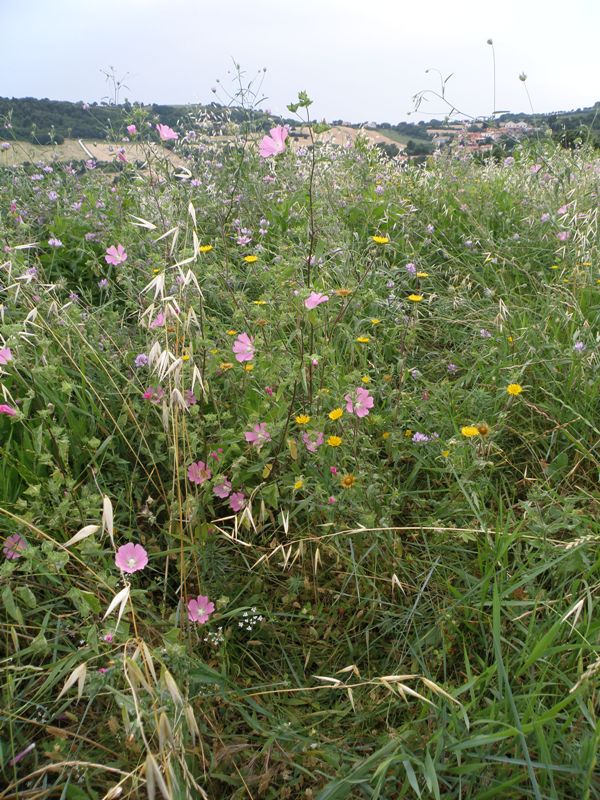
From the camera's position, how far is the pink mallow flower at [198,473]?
1.65 meters

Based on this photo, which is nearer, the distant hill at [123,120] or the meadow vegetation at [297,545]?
the meadow vegetation at [297,545]

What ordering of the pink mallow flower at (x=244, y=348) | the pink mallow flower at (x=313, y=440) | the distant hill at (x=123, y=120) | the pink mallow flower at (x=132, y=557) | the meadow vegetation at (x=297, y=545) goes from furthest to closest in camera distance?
the distant hill at (x=123, y=120) < the pink mallow flower at (x=244, y=348) < the pink mallow flower at (x=313, y=440) < the pink mallow flower at (x=132, y=557) < the meadow vegetation at (x=297, y=545)

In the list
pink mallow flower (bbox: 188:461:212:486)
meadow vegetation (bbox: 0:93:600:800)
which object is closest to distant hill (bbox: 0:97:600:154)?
meadow vegetation (bbox: 0:93:600:800)

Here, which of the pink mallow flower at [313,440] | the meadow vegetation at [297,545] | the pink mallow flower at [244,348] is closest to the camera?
the meadow vegetation at [297,545]

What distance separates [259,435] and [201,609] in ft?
1.58

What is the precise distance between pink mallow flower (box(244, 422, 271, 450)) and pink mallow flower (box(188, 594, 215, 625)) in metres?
0.43

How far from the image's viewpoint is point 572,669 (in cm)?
129

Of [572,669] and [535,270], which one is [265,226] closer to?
[535,270]

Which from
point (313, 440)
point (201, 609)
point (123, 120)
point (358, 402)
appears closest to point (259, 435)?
point (313, 440)

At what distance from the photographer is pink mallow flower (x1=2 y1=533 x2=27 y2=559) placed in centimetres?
137

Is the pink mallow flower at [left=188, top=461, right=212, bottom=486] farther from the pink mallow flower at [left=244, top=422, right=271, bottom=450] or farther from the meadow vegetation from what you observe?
the pink mallow flower at [left=244, top=422, right=271, bottom=450]

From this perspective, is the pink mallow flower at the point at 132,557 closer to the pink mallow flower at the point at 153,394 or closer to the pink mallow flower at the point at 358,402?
the pink mallow flower at the point at 153,394

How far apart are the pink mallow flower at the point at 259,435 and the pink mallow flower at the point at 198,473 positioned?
14 cm

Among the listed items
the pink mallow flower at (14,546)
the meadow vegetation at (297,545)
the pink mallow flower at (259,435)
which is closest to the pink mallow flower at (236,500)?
the meadow vegetation at (297,545)
